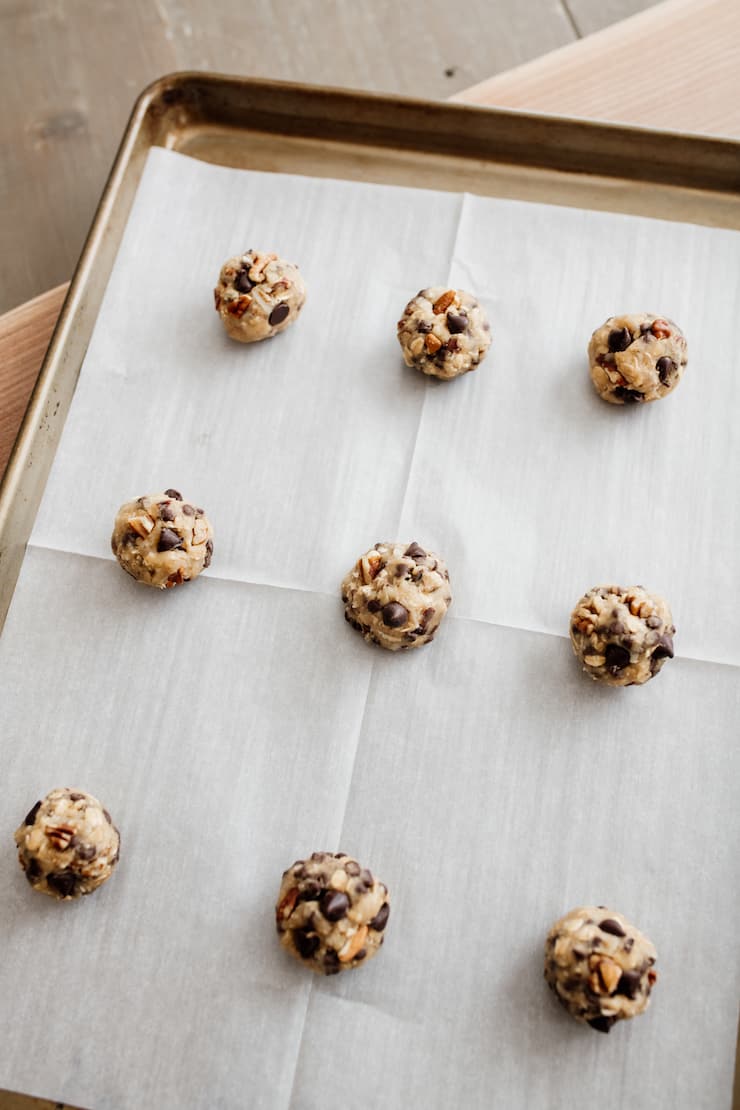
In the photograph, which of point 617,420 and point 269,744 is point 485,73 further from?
point 269,744

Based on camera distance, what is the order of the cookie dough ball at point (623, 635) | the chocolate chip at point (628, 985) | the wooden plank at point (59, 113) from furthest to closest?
the wooden plank at point (59, 113), the cookie dough ball at point (623, 635), the chocolate chip at point (628, 985)

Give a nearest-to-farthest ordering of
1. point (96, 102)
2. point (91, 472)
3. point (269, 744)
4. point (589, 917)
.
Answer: point (589, 917) → point (269, 744) → point (91, 472) → point (96, 102)

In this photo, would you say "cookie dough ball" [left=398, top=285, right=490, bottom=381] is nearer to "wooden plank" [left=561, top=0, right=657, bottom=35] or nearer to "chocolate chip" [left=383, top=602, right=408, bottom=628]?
"chocolate chip" [left=383, top=602, right=408, bottom=628]

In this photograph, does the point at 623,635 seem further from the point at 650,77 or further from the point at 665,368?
the point at 650,77

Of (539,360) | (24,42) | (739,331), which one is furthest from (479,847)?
(24,42)

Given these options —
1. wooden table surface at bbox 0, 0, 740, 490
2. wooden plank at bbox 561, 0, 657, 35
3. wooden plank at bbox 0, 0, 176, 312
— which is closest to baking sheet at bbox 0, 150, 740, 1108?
wooden table surface at bbox 0, 0, 740, 490

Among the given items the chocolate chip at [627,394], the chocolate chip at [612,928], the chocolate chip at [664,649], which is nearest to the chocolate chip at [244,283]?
the chocolate chip at [627,394]

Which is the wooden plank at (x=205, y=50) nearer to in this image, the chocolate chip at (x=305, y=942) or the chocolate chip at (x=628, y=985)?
the chocolate chip at (x=305, y=942)
